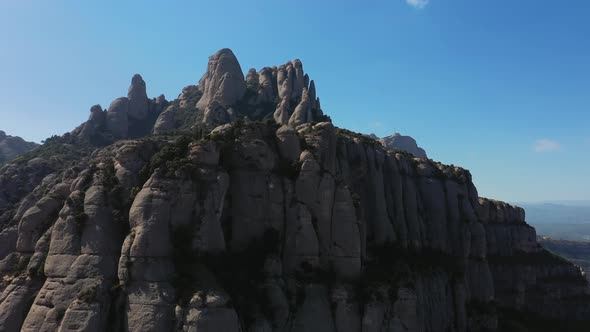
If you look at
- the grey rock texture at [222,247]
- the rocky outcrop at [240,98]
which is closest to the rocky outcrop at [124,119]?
the rocky outcrop at [240,98]

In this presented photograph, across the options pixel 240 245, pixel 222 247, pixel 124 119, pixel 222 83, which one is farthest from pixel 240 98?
pixel 222 247

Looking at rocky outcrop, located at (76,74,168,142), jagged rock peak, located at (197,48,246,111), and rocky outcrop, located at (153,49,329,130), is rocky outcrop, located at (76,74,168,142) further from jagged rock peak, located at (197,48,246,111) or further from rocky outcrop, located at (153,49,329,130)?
jagged rock peak, located at (197,48,246,111)

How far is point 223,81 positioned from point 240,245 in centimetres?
8753

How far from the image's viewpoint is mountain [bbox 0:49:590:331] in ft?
116

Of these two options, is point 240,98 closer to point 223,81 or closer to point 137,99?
point 223,81

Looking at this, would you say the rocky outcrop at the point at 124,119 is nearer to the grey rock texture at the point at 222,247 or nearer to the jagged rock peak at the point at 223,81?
the jagged rock peak at the point at 223,81

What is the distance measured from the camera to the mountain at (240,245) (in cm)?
3534

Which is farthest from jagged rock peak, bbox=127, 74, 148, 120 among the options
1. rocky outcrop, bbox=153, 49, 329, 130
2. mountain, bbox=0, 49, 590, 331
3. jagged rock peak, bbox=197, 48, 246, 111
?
mountain, bbox=0, 49, 590, 331

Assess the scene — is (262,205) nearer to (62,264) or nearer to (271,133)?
(271,133)

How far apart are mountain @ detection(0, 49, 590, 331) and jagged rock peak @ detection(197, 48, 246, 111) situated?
62.2 m

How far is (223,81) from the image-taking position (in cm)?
12450

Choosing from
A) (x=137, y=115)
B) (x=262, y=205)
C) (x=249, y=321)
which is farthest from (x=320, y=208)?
(x=137, y=115)

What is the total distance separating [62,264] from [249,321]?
652 inches

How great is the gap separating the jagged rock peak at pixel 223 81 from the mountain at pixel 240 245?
62194 millimetres
